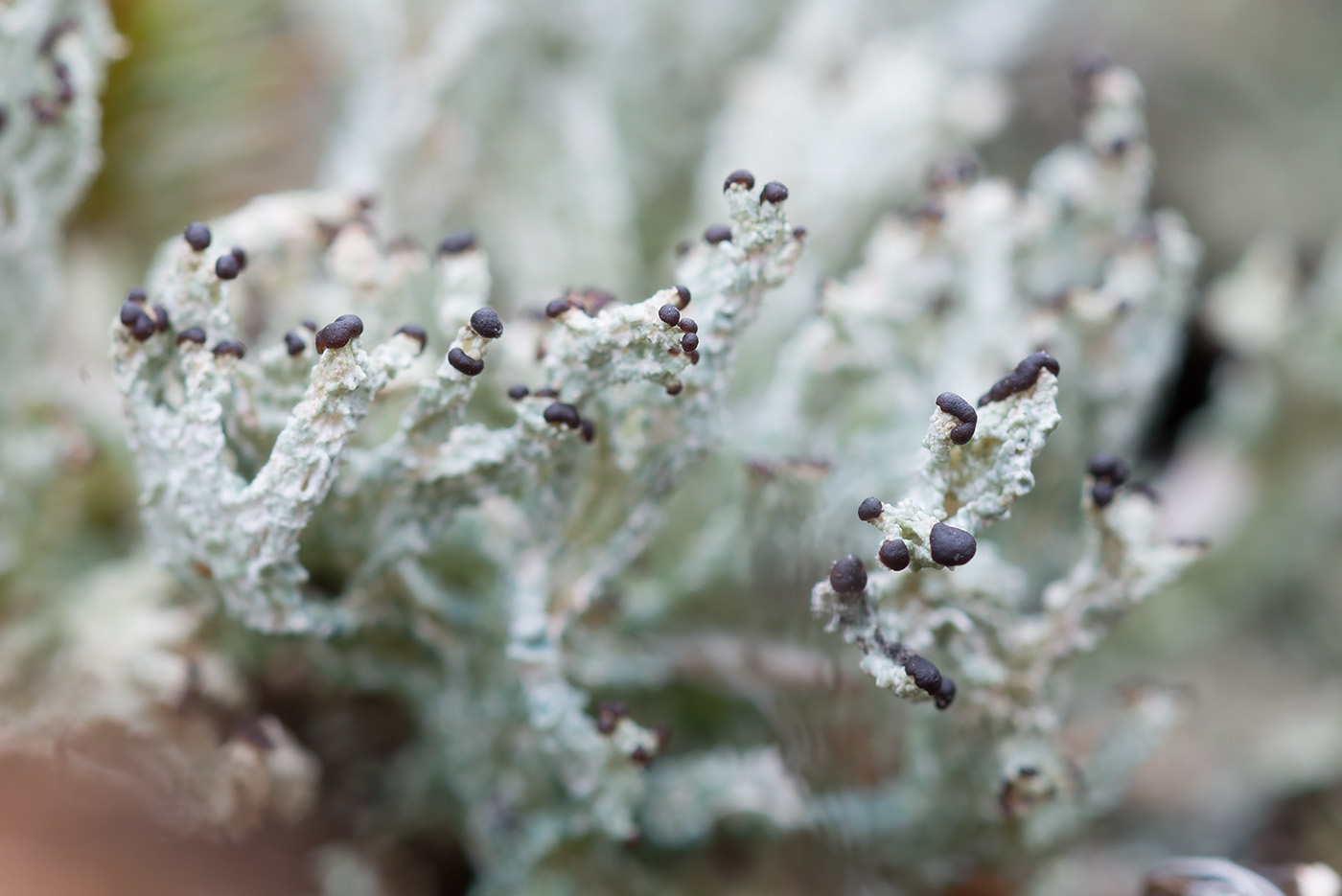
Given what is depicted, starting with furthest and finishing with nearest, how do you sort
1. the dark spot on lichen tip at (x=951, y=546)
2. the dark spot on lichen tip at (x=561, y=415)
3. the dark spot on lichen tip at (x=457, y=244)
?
the dark spot on lichen tip at (x=457, y=244)
the dark spot on lichen tip at (x=561, y=415)
the dark spot on lichen tip at (x=951, y=546)

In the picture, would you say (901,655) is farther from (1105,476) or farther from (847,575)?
(1105,476)

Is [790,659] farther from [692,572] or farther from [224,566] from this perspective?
[224,566]

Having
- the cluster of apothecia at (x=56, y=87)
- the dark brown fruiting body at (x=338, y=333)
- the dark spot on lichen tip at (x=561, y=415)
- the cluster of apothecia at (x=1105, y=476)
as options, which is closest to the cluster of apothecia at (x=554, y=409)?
the dark spot on lichen tip at (x=561, y=415)

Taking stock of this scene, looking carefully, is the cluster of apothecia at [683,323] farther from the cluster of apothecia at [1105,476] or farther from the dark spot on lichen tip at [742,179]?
the cluster of apothecia at [1105,476]

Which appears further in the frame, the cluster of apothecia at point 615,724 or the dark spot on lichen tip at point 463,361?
the cluster of apothecia at point 615,724

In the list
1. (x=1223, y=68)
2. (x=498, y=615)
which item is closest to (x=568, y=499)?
(x=498, y=615)

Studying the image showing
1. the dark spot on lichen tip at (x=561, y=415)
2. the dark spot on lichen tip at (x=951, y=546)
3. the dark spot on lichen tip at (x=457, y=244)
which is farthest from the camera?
the dark spot on lichen tip at (x=457, y=244)

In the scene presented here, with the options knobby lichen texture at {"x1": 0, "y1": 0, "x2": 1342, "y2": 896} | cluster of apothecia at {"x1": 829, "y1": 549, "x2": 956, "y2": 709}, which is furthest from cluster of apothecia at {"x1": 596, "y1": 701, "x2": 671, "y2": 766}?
cluster of apothecia at {"x1": 829, "y1": 549, "x2": 956, "y2": 709}

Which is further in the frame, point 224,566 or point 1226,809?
point 1226,809
